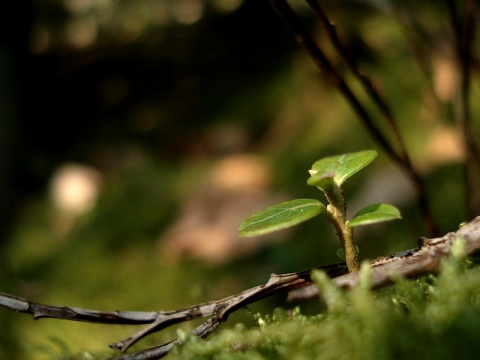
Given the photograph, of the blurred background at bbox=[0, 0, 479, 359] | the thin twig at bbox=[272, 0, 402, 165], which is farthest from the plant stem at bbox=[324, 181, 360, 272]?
the blurred background at bbox=[0, 0, 479, 359]

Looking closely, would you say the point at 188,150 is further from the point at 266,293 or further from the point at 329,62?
the point at 266,293

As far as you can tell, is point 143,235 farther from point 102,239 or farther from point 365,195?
point 365,195

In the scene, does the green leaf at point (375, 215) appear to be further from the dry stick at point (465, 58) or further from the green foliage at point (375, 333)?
the dry stick at point (465, 58)

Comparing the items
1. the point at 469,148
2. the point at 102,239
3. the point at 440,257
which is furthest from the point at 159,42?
the point at 440,257

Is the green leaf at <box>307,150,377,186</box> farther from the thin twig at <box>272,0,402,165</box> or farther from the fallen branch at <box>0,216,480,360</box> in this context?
the thin twig at <box>272,0,402,165</box>

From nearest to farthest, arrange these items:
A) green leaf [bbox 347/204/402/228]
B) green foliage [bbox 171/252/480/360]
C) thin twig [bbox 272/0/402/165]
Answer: green foliage [bbox 171/252/480/360]
green leaf [bbox 347/204/402/228]
thin twig [bbox 272/0/402/165]

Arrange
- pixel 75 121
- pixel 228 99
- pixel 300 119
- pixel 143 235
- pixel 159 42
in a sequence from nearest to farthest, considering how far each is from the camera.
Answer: pixel 143 235 < pixel 300 119 < pixel 228 99 < pixel 75 121 < pixel 159 42
